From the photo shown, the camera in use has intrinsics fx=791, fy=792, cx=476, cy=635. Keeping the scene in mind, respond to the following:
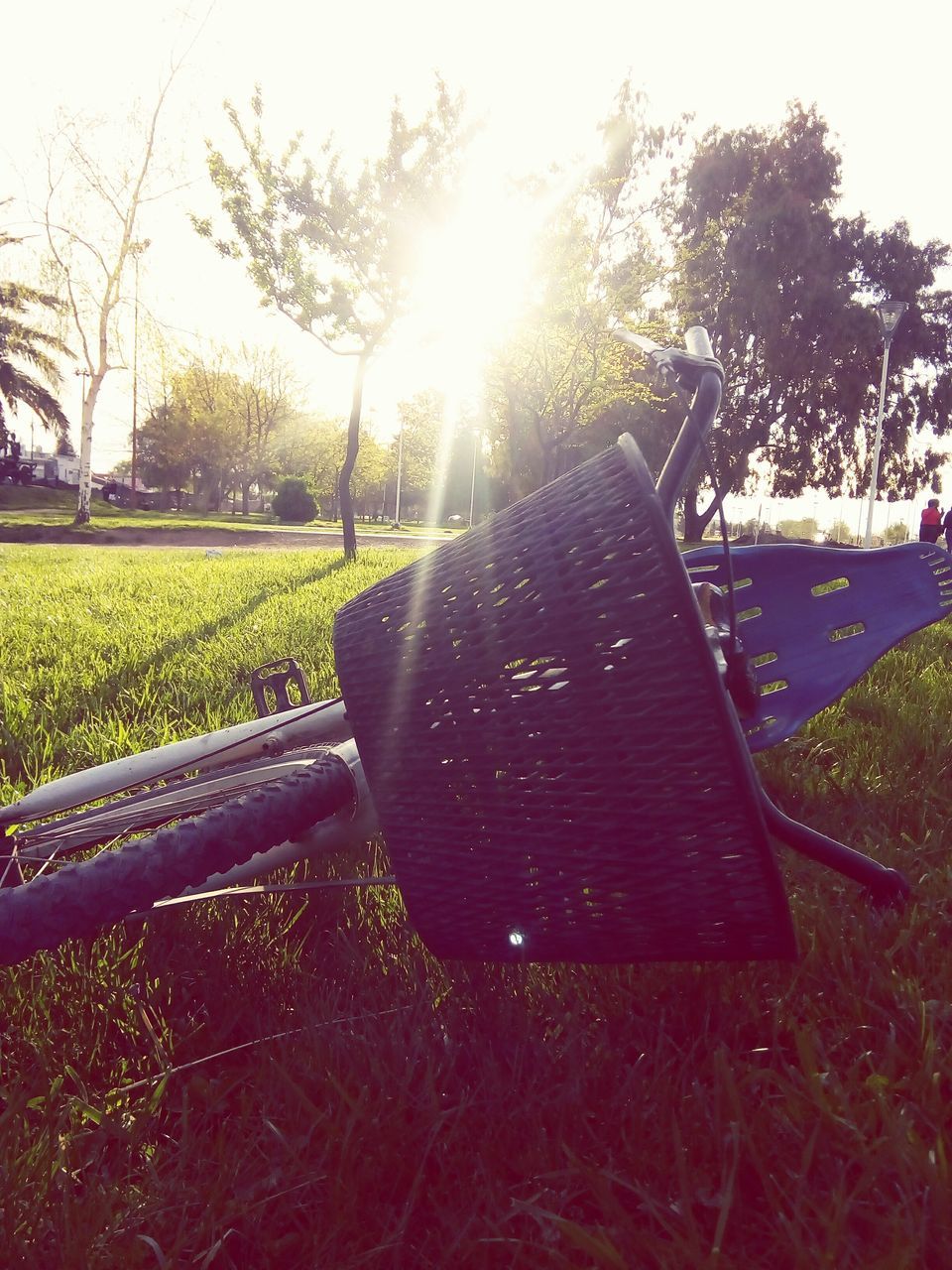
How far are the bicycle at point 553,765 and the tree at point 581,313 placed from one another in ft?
43.3

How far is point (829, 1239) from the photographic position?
83 centimetres

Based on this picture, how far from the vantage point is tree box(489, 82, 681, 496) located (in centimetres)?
1336

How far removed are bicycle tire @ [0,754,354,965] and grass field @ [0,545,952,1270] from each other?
292 mm

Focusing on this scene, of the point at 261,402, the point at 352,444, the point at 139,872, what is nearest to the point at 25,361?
the point at 261,402

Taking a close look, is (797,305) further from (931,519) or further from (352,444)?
(352,444)

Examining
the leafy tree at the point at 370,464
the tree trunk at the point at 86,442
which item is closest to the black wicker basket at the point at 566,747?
the tree trunk at the point at 86,442

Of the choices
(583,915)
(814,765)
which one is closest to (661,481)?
(583,915)

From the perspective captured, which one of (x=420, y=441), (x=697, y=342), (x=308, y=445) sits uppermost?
(x=420, y=441)

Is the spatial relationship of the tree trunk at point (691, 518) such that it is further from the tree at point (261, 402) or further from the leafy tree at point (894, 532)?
the tree at point (261, 402)

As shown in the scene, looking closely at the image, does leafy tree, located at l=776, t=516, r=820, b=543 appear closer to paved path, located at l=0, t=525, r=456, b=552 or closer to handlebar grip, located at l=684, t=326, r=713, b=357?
paved path, located at l=0, t=525, r=456, b=552

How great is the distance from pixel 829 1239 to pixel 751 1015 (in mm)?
442

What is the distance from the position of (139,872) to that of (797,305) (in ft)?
84.9

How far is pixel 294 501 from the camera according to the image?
3631cm

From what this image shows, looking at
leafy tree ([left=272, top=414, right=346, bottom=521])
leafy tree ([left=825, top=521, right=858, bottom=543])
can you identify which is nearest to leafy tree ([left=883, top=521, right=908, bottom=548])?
leafy tree ([left=825, top=521, right=858, bottom=543])
